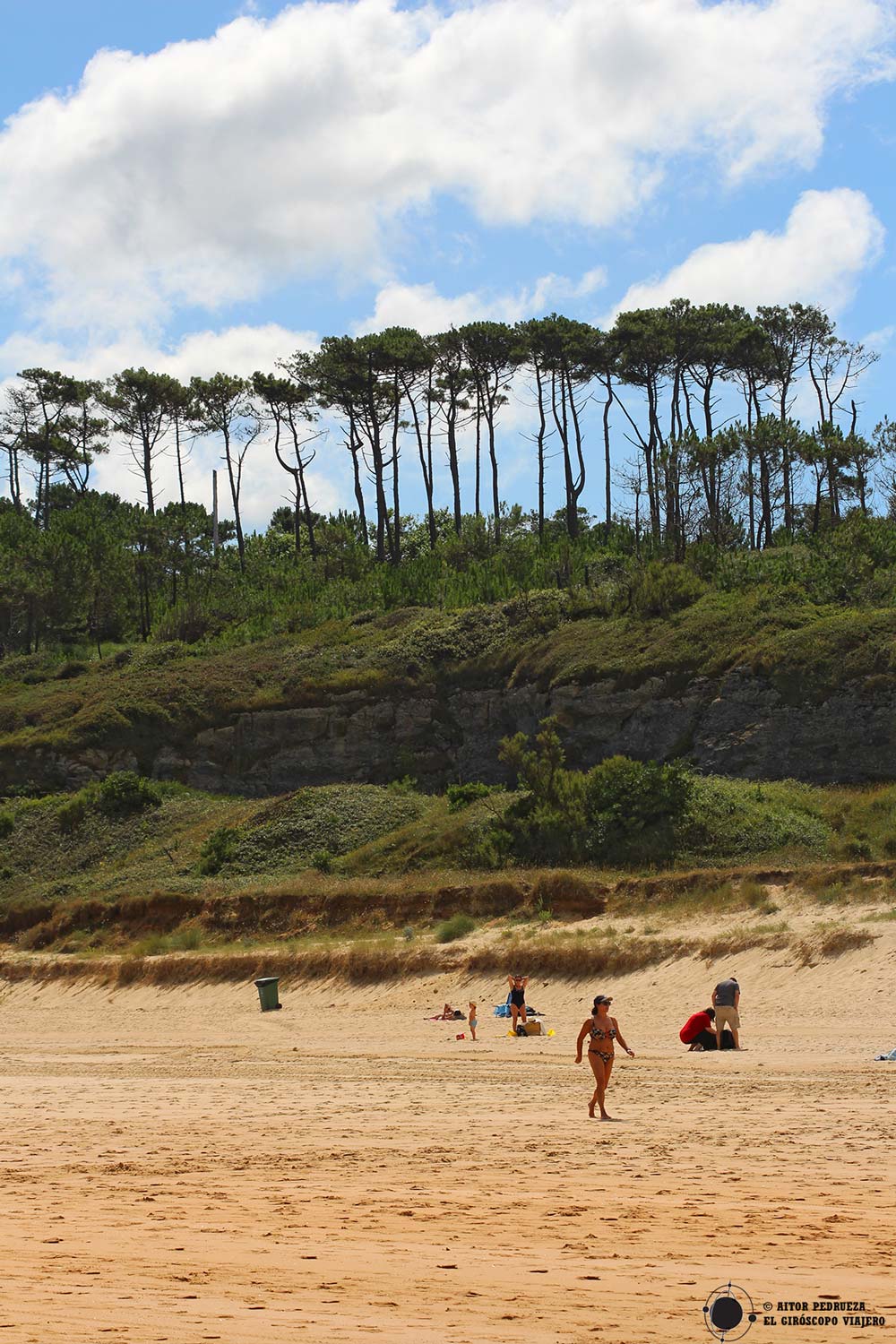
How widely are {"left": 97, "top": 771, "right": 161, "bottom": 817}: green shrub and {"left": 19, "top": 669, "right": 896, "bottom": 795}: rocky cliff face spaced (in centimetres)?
461

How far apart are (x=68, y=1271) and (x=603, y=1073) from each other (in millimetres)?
7004

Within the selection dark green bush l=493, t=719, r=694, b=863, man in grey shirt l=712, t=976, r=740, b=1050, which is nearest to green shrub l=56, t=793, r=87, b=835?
dark green bush l=493, t=719, r=694, b=863

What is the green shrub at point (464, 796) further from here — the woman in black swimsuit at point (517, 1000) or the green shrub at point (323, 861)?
the woman in black swimsuit at point (517, 1000)

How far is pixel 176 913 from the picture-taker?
119ft

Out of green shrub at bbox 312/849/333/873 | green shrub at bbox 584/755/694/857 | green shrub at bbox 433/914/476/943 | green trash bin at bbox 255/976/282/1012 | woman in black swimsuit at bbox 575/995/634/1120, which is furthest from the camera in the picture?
green shrub at bbox 312/849/333/873

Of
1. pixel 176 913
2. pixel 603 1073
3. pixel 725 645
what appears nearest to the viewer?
pixel 603 1073

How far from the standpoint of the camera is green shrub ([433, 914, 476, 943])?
29734mm

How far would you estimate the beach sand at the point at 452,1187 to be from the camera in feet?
22.3

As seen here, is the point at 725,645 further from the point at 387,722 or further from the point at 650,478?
the point at 650,478

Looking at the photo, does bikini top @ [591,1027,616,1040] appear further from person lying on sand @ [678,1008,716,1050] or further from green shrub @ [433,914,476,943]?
green shrub @ [433,914,476,943]

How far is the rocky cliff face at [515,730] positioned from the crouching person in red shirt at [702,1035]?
1994 cm

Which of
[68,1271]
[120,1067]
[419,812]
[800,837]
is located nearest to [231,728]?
[419,812]

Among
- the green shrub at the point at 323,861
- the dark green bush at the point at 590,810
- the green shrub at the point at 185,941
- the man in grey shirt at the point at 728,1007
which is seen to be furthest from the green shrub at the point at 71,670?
the man in grey shirt at the point at 728,1007

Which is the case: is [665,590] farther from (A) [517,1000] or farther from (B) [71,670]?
(B) [71,670]
